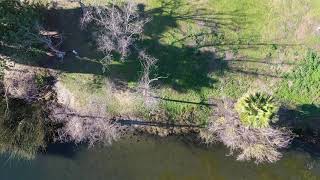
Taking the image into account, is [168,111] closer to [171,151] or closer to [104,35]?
[171,151]

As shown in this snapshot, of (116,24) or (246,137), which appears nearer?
(246,137)

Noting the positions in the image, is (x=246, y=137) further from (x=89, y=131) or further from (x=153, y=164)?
(x=89, y=131)

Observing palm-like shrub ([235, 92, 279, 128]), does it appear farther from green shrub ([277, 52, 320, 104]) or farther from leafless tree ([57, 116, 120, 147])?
leafless tree ([57, 116, 120, 147])

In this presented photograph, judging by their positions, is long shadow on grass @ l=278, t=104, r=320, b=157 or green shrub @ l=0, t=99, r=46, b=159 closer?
green shrub @ l=0, t=99, r=46, b=159

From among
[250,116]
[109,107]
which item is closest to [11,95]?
[109,107]

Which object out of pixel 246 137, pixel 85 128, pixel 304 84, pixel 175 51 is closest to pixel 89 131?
pixel 85 128

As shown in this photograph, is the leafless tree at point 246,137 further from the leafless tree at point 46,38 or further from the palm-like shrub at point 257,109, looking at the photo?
the leafless tree at point 46,38

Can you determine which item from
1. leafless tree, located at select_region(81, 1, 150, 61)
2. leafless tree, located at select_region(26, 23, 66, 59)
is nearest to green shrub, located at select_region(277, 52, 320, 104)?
leafless tree, located at select_region(81, 1, 150, 61)
